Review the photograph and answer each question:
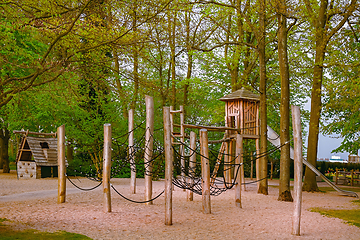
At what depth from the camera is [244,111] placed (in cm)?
1559

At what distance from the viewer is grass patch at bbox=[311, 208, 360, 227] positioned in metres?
9.11

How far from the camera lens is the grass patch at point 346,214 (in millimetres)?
9108

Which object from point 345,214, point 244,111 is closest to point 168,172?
point 345,214

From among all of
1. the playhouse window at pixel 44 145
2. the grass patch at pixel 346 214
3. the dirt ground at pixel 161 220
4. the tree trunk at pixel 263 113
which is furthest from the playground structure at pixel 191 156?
the playhouse window at pixel 44 145

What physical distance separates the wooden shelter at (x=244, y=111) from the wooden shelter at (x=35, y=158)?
8.73 m

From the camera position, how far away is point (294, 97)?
27.0 m

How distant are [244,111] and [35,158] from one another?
416 inches

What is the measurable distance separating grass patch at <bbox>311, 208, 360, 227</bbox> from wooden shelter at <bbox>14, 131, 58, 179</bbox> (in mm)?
12989

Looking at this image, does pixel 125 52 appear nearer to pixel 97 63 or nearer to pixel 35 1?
pixel 97 63

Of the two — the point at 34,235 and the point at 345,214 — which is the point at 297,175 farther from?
the point at 34,235

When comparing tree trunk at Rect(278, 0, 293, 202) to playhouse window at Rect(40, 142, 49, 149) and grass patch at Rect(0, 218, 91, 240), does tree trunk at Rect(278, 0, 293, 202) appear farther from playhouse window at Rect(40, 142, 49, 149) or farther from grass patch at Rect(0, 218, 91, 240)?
playhouse window at Rect(40, 142, 49, 149)

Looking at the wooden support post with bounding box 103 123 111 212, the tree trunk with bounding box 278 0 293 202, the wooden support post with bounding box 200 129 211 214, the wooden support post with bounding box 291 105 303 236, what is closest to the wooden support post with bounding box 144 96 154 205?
the wooden support post with bounding box 103 123 111 212

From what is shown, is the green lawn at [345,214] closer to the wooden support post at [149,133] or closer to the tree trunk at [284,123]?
the tree trunk at [284,123]

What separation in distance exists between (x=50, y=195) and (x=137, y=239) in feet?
20.3
